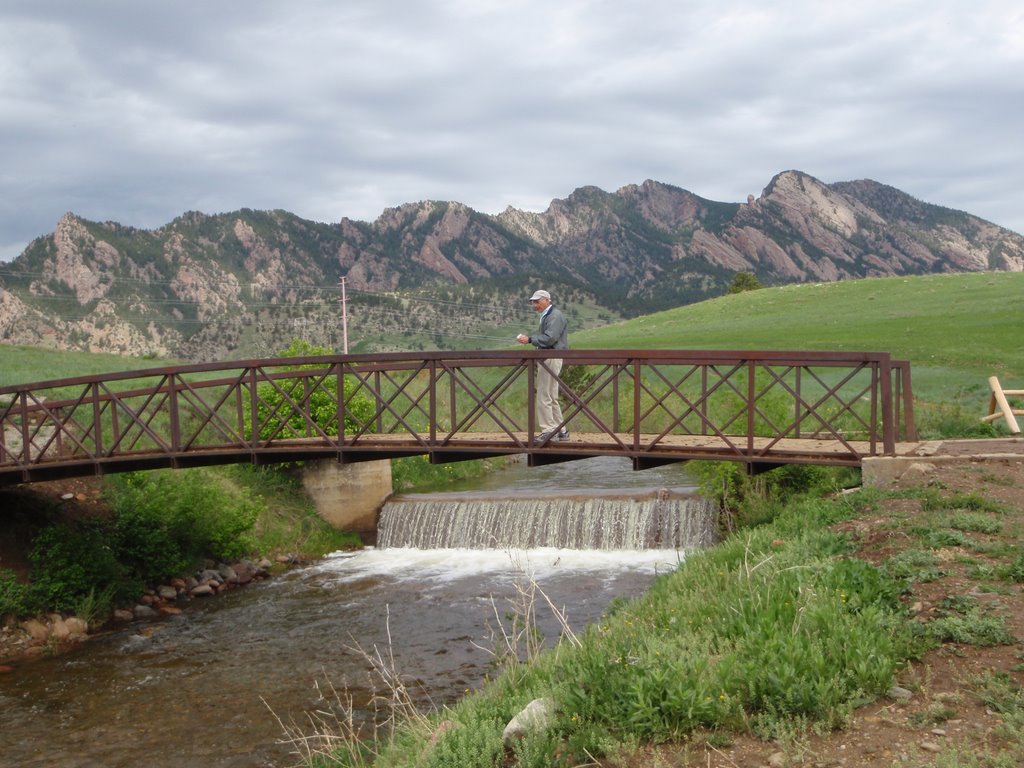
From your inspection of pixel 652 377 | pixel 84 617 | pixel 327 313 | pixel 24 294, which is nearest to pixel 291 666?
pixel 84 617

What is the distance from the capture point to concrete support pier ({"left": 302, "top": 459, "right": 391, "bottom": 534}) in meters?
24.7

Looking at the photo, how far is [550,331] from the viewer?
14.2 meters

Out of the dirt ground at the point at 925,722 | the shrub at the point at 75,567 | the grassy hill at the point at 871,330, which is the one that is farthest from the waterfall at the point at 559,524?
the dirt ground at the point at 925,722

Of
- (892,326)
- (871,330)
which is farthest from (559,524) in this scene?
(892,326)

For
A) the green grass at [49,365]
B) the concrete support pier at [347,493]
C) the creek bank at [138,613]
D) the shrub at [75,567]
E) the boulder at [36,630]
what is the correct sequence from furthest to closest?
the green grass at [49,365] → the concrete support pier at [347,493] → the shrub at [75,567] → the boulder at [36,630] → the creek bank at [138,613]

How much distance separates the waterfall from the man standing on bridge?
270 inches

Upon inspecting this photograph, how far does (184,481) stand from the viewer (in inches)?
845

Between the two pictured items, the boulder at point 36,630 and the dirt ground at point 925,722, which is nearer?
the dirt ground at point 925,722

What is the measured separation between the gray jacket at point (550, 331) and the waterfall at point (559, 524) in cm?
780

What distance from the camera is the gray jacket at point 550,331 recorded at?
14203 millimetres

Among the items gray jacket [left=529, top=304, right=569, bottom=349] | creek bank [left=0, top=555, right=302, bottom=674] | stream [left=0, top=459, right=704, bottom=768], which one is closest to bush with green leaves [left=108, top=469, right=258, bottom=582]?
creek bank [left=0, top=555, right=302, bottom=674]

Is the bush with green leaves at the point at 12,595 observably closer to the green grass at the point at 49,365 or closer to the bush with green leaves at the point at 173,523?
the bush with green leaves at the point at 173,523

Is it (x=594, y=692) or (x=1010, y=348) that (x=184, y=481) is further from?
(x=1010, y=348)

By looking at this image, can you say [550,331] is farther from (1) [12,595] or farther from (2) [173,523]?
(1) [12,595]
